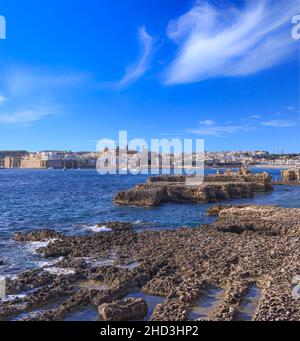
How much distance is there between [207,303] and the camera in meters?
15.1

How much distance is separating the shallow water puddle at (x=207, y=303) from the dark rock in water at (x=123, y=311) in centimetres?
168

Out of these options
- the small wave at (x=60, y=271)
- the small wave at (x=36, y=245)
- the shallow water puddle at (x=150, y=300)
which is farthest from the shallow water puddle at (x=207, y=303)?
the small wave at (x=36, y=245)

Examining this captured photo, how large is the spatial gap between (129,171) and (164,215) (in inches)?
5620

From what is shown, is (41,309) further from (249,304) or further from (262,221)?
(262,221)

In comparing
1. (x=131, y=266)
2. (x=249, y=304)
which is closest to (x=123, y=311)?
(x=249, y=304)

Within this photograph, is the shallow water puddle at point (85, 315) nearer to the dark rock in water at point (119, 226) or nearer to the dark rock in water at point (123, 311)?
the dark rock in water at point (123, 311)

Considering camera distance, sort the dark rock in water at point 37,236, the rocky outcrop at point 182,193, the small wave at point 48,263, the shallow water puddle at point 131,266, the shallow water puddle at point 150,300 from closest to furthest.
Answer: the shallow water puddle at point 150,300 < the shallow water puddle at point 131,266 < the small wave at point 48,263 < the dark rock in water at point 37,236 < the rocky outcrop at point 182,193

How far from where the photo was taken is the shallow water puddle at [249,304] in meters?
13.7

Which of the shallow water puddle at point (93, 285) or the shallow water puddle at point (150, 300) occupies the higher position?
the shallow water puddle at point (150, 300)

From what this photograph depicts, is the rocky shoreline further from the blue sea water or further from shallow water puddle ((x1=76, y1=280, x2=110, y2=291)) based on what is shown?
the blue sea water

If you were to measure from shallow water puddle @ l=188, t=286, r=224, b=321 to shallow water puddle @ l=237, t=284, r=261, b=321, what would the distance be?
0.98 metres
